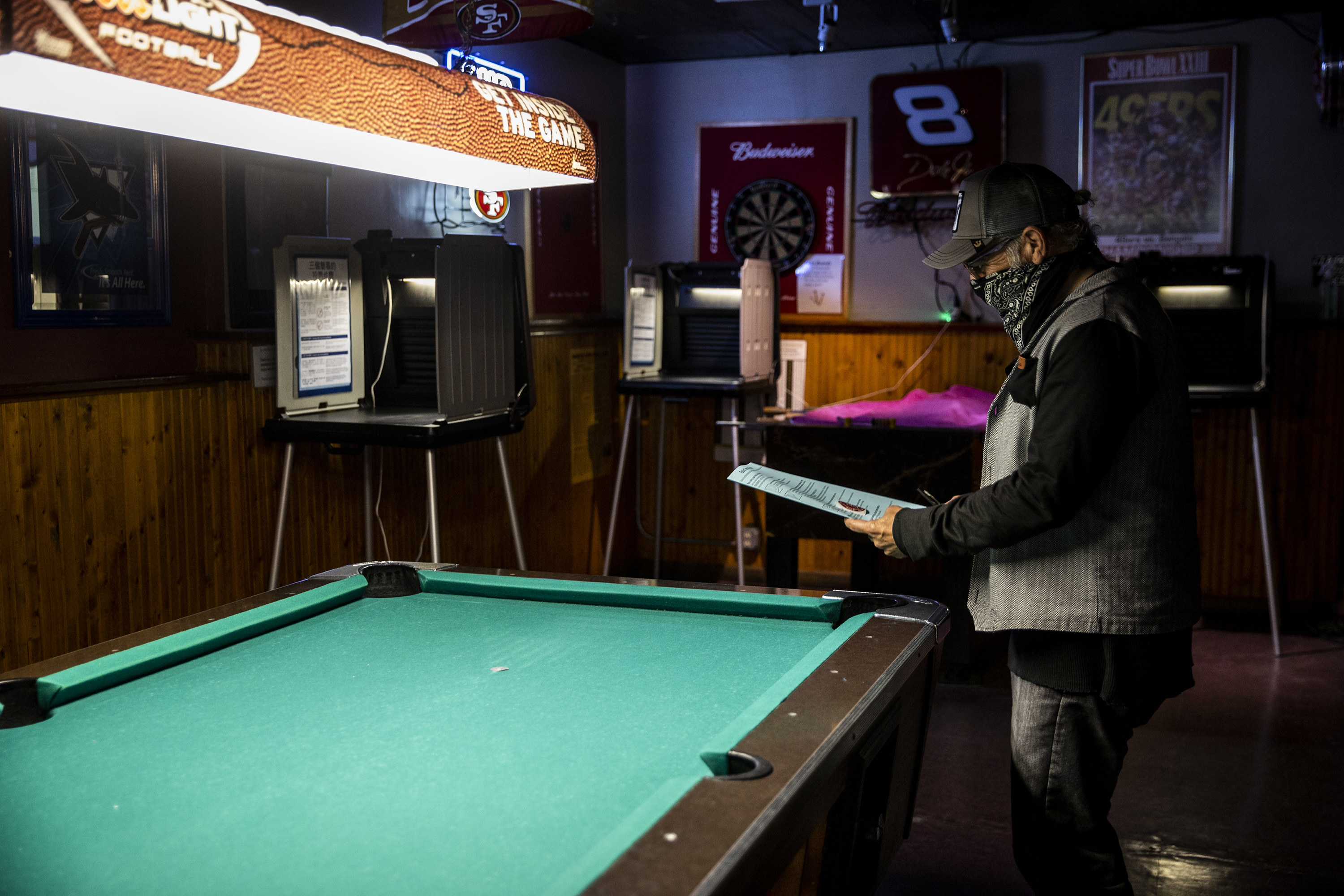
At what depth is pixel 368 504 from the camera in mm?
3607

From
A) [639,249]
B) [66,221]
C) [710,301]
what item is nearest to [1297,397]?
[710,301]

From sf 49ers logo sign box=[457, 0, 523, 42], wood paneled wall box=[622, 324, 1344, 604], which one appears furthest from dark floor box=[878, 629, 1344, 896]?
sf 49ers logo sign box=[457, 0, 523, 42]

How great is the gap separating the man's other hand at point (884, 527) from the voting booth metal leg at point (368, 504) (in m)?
2.02

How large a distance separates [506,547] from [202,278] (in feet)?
6.02

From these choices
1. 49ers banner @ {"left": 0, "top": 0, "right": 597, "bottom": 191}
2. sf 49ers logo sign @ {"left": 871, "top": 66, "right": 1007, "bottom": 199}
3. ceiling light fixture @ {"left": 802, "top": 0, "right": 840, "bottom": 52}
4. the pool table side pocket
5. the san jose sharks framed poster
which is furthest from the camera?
sf 49ers logo sign @ {"left": 871, "top": 66, "right": 1007, "bottom": 199}

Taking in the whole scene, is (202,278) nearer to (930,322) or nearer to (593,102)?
(593,102)

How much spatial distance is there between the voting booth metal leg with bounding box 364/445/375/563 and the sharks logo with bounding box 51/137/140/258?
99cm

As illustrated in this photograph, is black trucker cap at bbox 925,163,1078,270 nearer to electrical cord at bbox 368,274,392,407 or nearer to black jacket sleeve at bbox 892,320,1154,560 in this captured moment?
black jacket sleeve at bbox 892,320,1154,560

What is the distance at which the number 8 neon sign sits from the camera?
16.3ft

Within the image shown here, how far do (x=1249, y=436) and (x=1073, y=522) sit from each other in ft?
11.3

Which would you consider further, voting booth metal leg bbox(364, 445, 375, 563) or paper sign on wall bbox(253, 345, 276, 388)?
voting booth metal leg bbox(364, 445, 375, 563)

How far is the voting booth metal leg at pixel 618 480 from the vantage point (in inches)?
189

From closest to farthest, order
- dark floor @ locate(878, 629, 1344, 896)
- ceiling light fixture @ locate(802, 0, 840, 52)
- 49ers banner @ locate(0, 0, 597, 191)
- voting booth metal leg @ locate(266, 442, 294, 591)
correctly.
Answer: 49ers banner @ locate(0, 0, 597, 191) < dark floor @ locate(878, 629, 1344, 896) < voting booth metal leg @ locate(266, 442, 294, 591) < ceiling light fixture @ locate(802, 0, 840, 52)

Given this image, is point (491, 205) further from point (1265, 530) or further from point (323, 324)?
point (1265, 530)
